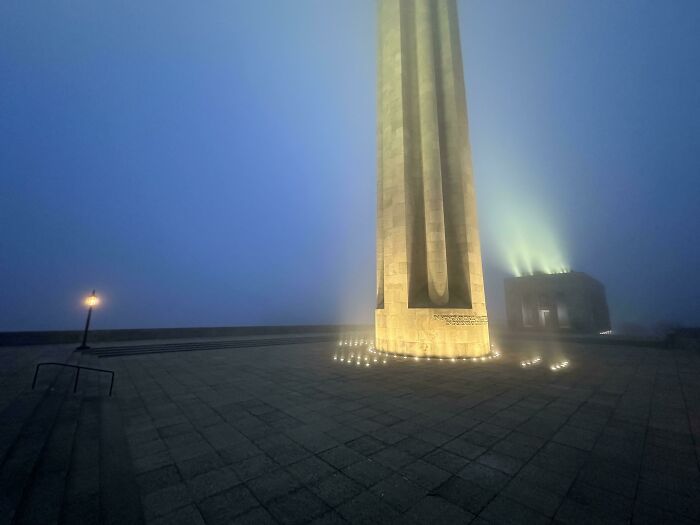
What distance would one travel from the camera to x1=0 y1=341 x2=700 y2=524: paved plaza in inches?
135

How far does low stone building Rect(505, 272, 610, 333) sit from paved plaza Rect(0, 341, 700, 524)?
88.2 feet

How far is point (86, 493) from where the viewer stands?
3.72 metres

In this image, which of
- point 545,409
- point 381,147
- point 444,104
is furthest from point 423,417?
point 444,104

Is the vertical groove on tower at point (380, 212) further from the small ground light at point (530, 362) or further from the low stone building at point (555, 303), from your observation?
the low stone building at point (555, 303)

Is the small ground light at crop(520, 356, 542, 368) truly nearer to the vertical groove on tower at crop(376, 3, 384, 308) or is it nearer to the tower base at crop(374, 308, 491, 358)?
the tower base at crop(374, 308, 491, 358)

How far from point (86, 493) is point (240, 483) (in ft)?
6.19

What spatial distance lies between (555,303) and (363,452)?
37370 mm

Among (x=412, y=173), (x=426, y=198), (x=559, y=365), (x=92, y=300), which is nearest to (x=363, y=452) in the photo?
(x=559, y=365)

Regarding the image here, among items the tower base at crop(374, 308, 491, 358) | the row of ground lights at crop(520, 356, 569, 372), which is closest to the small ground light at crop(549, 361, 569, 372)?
the row of ground lights at crop(520, 356, 569, 372)

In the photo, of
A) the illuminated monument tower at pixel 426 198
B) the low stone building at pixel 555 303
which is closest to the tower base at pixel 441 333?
the illuminated monument tower at pixel 426 198

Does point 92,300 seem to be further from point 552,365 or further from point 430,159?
point 552,365

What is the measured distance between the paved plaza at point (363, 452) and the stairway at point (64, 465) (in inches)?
1.2

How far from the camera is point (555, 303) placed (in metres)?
33.8

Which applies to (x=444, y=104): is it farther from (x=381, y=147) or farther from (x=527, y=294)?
(x=527, y=294)
